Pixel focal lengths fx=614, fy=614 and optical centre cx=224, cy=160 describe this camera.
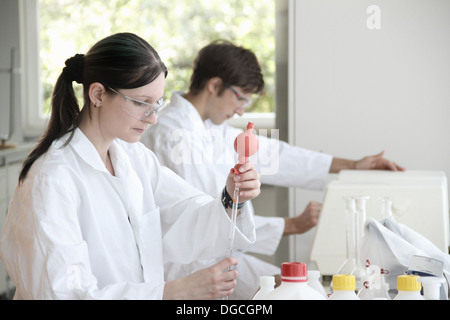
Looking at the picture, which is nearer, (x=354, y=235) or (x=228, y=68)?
(x=354, y=235)

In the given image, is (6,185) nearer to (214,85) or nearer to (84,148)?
(214,85)

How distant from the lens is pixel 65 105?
1080 mm

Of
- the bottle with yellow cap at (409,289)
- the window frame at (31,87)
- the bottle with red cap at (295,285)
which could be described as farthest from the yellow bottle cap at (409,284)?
the window frame at (31,87)

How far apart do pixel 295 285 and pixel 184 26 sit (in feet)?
6.67

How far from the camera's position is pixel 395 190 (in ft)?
4.74

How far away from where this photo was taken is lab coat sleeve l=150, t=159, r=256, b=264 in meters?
1.15

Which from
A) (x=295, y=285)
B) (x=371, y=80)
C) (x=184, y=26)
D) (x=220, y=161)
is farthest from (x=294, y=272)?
(x=184, y=26)

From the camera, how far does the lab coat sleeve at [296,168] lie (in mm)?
1915

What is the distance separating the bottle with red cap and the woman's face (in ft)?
1.31

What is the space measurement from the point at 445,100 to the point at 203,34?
1.39m

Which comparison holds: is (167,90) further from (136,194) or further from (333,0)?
(136,194)

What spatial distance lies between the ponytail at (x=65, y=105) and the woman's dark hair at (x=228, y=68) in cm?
68

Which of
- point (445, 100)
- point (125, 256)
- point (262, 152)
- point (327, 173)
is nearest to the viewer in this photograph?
point (125, 256)
